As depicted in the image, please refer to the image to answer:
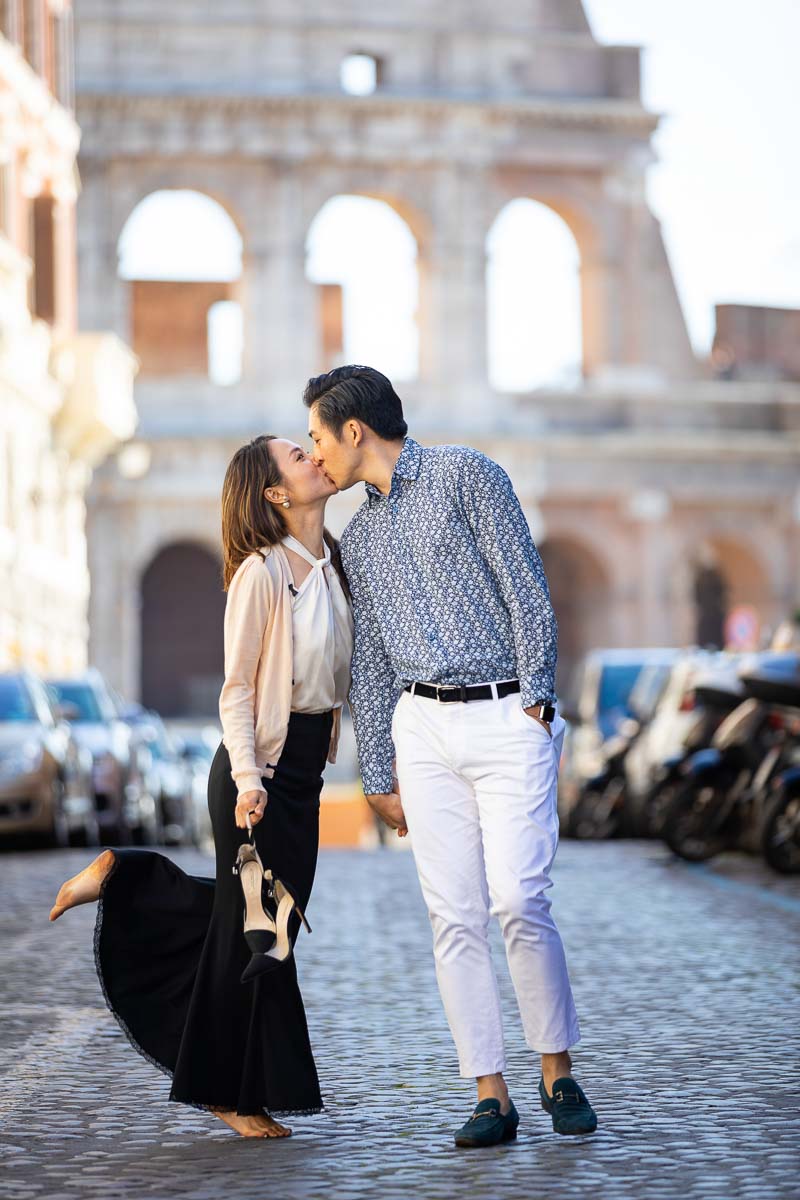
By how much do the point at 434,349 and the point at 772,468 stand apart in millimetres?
8342

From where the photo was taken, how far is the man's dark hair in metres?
6.33

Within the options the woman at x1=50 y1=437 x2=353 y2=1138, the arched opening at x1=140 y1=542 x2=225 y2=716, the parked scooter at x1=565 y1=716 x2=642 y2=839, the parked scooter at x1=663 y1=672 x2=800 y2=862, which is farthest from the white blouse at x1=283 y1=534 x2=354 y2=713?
the arched opening at x1=140 y1=542 x2=225 y2=716

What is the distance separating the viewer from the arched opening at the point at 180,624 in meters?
58.1

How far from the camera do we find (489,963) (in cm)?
615

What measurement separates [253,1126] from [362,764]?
90 centimetres

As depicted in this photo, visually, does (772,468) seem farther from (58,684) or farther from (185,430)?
(58,684)

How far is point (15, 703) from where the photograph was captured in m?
21.3

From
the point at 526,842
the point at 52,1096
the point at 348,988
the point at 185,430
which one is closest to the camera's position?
the point at 526,842

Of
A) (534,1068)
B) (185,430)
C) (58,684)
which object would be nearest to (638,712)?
(58,684)

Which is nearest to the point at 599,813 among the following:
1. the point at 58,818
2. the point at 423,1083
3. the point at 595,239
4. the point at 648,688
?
the point at 648,688

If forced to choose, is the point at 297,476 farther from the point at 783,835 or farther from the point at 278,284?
the point at 278,284

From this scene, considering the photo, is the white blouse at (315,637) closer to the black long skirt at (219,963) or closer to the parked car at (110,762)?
the black long skirt at (219,963)

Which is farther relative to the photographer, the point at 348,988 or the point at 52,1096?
the point at 348,988

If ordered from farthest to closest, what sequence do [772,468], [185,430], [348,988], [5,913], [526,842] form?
[772,468] < [185,430] < [5,913] < [348,988] < [526,842]
